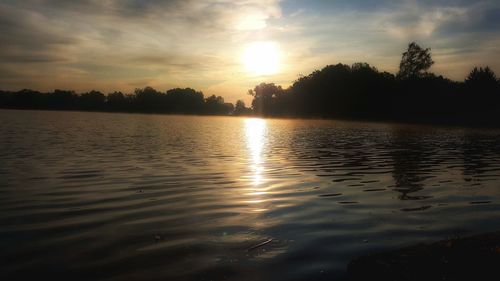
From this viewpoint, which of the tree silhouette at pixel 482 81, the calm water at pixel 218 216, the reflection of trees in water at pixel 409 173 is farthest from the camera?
the tree silhouette at pixel 482 81

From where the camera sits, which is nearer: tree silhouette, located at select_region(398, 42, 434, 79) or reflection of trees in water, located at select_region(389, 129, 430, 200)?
reflection of trees in water, located at select_region(389, 129, 430, 200)

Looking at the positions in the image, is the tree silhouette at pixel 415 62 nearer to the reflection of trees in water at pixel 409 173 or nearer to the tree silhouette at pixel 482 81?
the tree silhouette at pixel 482 81

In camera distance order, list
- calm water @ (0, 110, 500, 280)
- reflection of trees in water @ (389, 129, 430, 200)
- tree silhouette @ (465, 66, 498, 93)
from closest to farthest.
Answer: calm water @ (0, 110, 500, 280)
reflection of trees in water @ (389, 129, 430, 200)
tree silhouette @ (465, 66, 498, 93)

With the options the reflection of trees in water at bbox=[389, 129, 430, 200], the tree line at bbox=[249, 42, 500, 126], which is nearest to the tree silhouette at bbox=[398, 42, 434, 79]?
the tree line at bbox=[249, 42, 500, 126]

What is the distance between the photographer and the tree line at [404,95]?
4668 inches

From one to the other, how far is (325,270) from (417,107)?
137 meters

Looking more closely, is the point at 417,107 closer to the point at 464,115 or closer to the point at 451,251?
the point at 464,115

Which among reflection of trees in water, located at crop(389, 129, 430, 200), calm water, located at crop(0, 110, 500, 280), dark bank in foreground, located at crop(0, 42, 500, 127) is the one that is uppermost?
dark bank in foreground, located at crop(0, 42, 500, 127)

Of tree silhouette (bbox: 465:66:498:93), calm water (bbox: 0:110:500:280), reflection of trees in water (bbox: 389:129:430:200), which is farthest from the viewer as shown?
tree silhouette (bbox: 465:66:498:93)

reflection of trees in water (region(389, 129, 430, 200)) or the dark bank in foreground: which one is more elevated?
the dark bank in foreground

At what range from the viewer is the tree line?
389 ft

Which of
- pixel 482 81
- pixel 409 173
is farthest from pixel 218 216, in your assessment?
pixel 482 81

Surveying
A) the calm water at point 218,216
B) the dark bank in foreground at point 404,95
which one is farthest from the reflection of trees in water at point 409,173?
the dark bank in foreground at point 404,95

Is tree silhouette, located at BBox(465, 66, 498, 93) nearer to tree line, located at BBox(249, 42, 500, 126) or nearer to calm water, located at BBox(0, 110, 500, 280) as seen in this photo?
tree line, located at BBox(249, 42, 500, 126)
